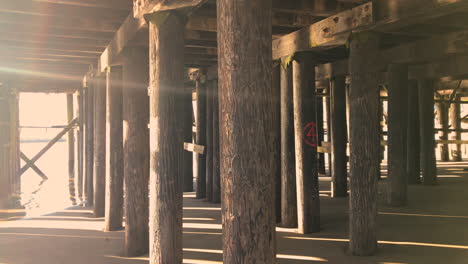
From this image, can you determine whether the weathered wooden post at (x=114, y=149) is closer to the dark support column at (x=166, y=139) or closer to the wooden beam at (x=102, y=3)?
the wooden beam at (x=102, y=3)

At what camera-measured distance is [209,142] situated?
10047mm

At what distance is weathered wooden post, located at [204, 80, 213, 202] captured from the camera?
32.5ft

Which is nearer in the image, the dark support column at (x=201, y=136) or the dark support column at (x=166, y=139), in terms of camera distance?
the dark support column at (x=166, y=139)

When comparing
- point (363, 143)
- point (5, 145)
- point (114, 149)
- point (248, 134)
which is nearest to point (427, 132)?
point (363, 143)

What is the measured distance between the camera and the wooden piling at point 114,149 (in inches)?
288

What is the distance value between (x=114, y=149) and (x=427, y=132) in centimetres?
832

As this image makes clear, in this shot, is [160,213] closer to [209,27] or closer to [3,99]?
[209,27]

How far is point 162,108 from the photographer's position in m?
4.57

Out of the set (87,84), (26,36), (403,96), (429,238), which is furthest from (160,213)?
(87,84)

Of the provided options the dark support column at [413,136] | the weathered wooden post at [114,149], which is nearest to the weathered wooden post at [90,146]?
the weathered wooden post at [114,149]

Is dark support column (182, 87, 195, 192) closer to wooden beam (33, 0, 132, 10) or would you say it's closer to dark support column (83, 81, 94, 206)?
dark support column (83, 81, 94, 206)

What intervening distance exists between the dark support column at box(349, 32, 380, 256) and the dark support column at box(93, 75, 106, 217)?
5002 millimetres

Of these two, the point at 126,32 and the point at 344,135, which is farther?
the point at 344,135

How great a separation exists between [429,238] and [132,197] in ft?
14.1
